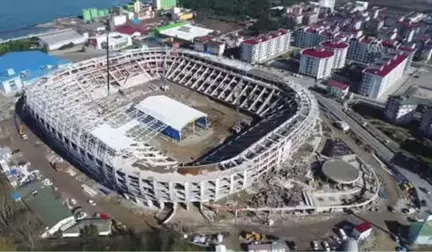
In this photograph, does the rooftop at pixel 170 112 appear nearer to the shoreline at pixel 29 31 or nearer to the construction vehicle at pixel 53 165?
the construction vehicle at pixel 53 165

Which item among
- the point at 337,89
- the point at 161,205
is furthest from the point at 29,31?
the point at 337,89

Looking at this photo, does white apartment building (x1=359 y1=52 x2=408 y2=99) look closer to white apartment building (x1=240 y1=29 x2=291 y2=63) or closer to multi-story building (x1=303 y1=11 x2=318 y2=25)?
white apartment building (x1=240 y1=29 x2=291 y2=63)

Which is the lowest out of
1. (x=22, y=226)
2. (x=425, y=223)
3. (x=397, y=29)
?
(x=22, y=226)

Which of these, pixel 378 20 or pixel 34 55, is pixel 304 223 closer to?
pixel 34 55

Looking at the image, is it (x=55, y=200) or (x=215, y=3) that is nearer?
(x=55, y=200)

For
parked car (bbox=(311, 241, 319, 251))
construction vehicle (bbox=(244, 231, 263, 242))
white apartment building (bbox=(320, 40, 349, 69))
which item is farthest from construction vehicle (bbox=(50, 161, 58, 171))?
white apartment building (bbox=(320, 40, 349, 69))

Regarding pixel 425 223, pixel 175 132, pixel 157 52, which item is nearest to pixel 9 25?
pixel 157 52

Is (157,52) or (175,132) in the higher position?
(157,52)
